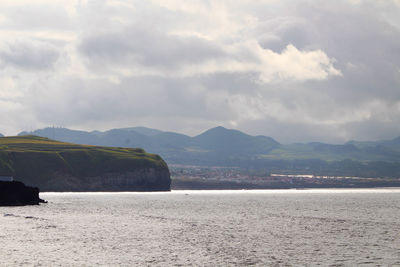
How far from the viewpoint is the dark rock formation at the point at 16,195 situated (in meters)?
149

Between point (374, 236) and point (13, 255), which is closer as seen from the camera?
point (13, 255)

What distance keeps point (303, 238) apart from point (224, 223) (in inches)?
1032

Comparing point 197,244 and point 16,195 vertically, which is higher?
point 16,195

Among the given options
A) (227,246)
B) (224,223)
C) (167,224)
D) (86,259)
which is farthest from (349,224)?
(86,259)

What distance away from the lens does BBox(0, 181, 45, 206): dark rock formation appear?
489ft

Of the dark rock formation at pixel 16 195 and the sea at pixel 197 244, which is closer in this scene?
the sea at pixel 197 244

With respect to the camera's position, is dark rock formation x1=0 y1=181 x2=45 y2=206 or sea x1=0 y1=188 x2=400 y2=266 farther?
dark rock formation x1=0 y1=181 x2=45 y2=206

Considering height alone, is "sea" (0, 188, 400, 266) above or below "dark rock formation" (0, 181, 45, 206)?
below

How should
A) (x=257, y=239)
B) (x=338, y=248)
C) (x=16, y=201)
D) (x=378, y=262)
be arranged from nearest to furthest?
1. (x=378, y=262)
2. (x=338, y=248)
3. (x=257, y=239)
4. (x=16, y=201)

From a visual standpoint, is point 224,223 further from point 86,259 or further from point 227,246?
point 86,259

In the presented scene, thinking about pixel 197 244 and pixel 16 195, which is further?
pixel 16 195

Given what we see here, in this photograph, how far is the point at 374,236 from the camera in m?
73.1

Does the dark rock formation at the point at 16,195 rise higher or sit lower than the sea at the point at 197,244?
higher

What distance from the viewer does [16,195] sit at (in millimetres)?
154500
